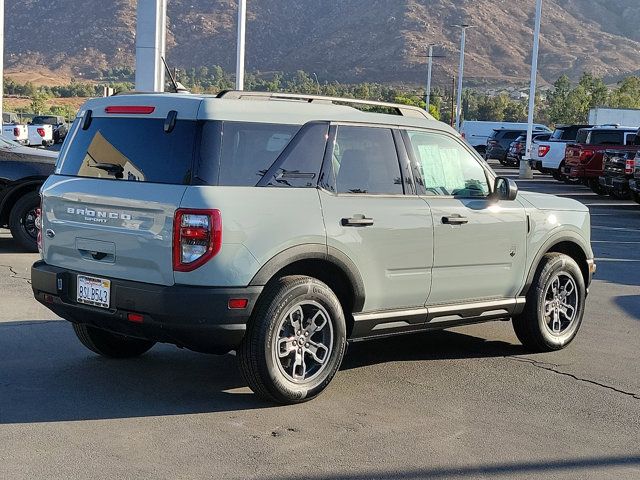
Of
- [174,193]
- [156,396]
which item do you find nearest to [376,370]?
[156,396]

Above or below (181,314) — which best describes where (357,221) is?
above

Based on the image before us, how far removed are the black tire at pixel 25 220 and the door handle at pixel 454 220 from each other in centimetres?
723

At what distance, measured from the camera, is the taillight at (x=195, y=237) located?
5.77 meters

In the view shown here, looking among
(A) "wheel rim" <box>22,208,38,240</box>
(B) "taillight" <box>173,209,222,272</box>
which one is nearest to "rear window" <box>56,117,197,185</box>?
(B) "taillight" <box>173,209,222,272</box>

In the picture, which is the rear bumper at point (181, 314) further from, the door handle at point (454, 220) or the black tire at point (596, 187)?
the black tire at point (596, 187)

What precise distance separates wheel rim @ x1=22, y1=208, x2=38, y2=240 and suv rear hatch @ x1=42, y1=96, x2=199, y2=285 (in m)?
6.41

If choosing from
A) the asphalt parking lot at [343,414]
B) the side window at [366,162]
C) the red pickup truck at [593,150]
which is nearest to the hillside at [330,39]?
the red pickup truck at [593,150]

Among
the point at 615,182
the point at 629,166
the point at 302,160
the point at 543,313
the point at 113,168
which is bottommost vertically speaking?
the point at 543,313

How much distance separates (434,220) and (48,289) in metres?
2.72

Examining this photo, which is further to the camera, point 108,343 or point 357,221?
point 108,343

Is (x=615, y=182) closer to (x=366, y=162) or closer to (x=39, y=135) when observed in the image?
(x=366, y=162)

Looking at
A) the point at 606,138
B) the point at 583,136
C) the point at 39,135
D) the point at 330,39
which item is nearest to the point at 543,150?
the point at 583,136

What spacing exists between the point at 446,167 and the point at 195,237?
236cm

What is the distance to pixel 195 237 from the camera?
5.79 m
